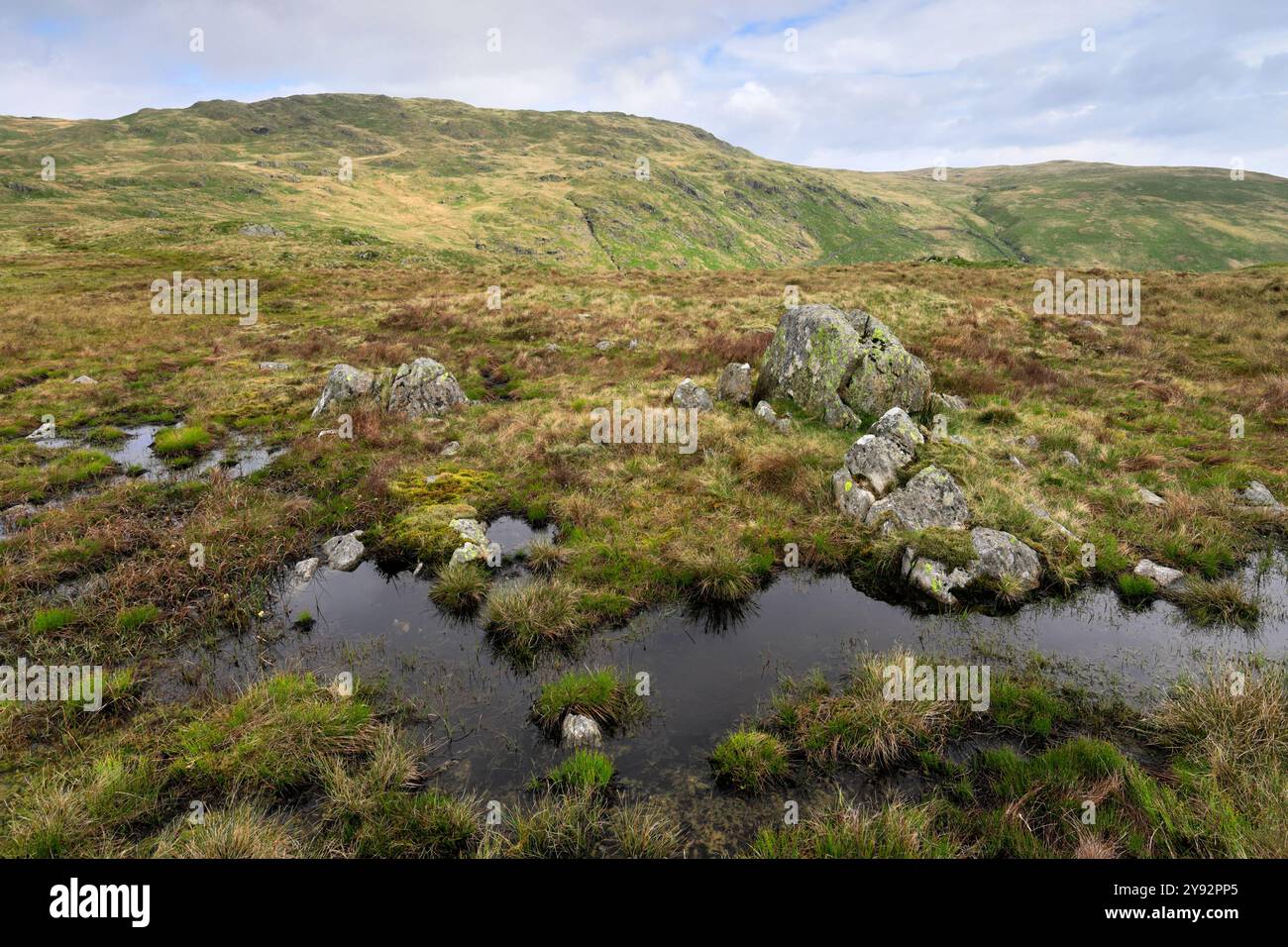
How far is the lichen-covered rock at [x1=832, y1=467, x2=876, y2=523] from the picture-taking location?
12930 mm

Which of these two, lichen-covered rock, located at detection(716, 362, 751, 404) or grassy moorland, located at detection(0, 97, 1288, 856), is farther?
lichen-covered rock, located at detection(716, 362, 751, 404)

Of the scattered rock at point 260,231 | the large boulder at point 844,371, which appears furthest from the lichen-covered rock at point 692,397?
the scattered rock at point 260,231

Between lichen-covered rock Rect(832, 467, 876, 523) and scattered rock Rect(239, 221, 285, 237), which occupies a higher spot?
scattered rock Rect(239, 221, 285, 237)

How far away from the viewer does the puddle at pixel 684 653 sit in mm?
7160

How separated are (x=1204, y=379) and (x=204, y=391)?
42.6 m

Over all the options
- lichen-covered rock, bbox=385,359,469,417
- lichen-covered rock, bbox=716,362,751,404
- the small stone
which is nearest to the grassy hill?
lichen-covered rock, bbox=385,359,469,417

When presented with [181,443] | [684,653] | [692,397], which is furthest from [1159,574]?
[181,443]

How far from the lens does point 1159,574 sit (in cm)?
1083

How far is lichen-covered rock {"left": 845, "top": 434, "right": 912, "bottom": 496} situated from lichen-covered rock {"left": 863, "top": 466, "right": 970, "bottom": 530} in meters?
0.61

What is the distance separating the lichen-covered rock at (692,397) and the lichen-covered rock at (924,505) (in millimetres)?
8687

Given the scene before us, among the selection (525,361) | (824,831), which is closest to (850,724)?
(824,831)

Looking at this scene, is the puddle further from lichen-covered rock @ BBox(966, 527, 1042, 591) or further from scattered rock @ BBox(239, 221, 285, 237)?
scattered rock @ BBox(239, 221, 285, 237)

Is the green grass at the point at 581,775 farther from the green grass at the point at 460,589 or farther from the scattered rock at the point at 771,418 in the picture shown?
the scattered rock at the point at 771,418
